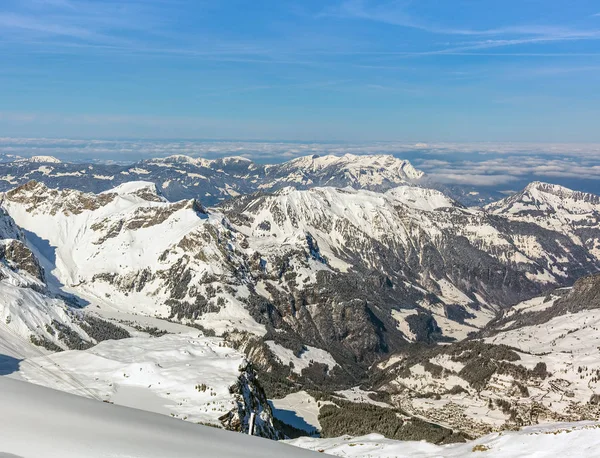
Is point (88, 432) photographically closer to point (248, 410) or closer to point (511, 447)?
point (511, 447)

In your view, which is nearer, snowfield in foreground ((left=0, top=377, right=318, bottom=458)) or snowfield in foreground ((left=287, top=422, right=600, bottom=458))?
snowfield in foreground ((left=0, top=377, right=318, bottom=458))

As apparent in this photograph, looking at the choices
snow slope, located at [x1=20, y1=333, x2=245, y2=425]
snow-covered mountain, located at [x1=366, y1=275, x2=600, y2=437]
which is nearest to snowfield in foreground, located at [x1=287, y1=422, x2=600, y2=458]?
snow slope, located at [x1=20, y1=333, x2=245, y2=425]

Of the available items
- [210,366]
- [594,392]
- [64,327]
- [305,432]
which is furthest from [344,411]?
[64,327]

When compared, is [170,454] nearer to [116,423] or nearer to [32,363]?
[116,423]

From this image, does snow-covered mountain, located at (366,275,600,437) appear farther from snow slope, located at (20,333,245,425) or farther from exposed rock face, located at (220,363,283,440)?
snow slope, located at (20,333,245,425)

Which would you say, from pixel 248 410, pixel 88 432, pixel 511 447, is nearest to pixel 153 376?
pixel 248 410

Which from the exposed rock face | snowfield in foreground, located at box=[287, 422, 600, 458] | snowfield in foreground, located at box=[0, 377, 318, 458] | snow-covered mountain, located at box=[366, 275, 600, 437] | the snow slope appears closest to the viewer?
snowfield in foreground, located at box=[0, 377, 318, 458]

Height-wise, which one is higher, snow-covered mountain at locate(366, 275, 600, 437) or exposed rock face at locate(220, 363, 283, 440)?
exposed rock face at locate(220, 363, 283, 440)
